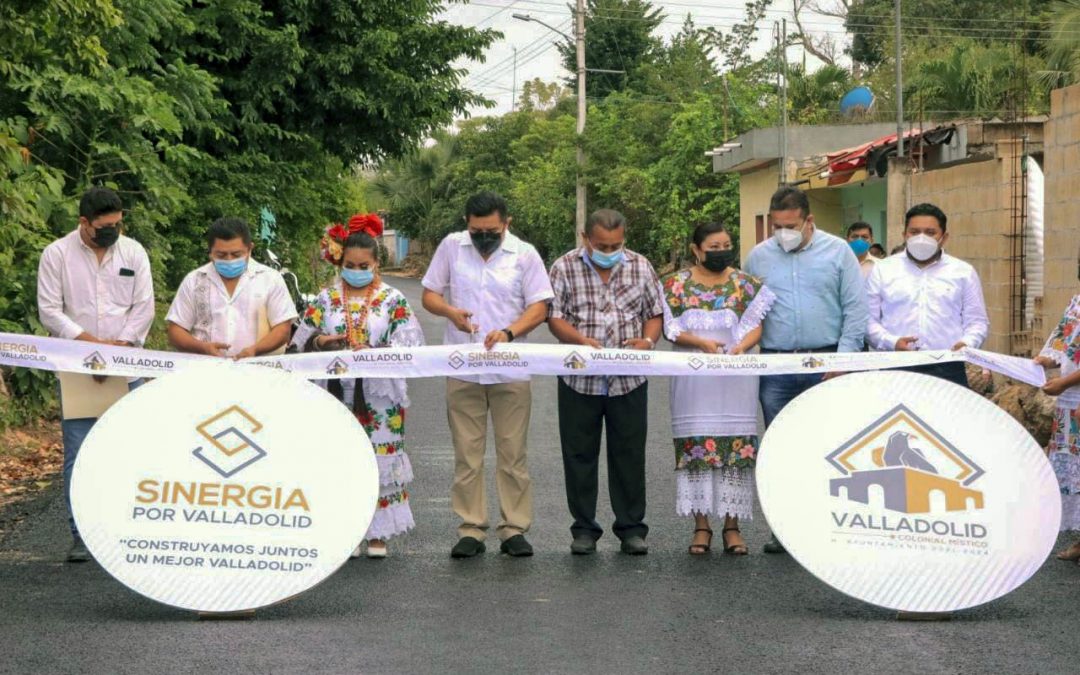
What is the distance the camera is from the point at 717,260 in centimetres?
817

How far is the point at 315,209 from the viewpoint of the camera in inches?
909

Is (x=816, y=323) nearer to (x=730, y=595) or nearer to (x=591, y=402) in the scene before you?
(x=591, y=402)

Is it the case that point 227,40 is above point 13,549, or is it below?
above

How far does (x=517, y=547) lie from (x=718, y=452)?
119cm

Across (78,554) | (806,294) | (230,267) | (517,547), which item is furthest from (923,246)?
(78,554)

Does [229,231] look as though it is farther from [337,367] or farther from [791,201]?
[791,201]

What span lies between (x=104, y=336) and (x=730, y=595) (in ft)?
11.7

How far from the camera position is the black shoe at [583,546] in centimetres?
799

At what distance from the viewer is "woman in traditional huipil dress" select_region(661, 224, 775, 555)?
812cm

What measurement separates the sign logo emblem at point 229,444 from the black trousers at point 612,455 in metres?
1.99

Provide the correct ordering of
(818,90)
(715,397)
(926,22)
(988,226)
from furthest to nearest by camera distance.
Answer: (926,22), (818,90), (988,226), (715,397)

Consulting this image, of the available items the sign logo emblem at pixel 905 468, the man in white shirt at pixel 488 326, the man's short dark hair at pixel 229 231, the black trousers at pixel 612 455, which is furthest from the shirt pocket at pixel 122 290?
the sign logo emblem at pixel 905 468

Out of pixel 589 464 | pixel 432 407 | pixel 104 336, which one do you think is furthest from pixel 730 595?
pixel 432 407

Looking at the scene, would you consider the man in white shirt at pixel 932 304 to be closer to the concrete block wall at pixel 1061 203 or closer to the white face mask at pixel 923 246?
the white face mask at pixel 923 246
